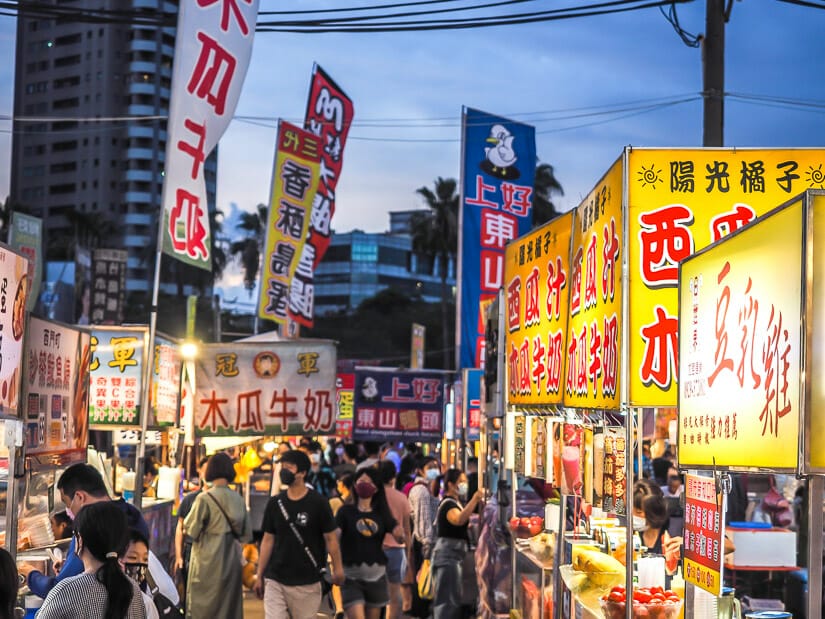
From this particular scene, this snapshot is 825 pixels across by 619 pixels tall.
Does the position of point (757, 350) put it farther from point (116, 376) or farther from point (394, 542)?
point (394, 542)

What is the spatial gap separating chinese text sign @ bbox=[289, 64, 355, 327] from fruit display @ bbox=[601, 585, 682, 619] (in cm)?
1386

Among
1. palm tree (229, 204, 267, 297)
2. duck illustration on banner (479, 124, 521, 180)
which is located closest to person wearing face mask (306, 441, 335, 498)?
duck illustration on banner (479, 124, 521, 180)

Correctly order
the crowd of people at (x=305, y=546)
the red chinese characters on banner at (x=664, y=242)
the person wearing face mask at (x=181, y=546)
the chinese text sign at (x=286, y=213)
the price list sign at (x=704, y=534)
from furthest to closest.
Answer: the chinese text sign at (x=286, y=213), the person wearing face mask at (x=181, y=546), the crowd of people at (x=305, y=546), the red chinese characters on banner at (x=664, y=242), the price list sign at (x=704, y=534)

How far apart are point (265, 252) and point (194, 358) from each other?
6.90m

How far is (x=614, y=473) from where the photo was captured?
6711mm

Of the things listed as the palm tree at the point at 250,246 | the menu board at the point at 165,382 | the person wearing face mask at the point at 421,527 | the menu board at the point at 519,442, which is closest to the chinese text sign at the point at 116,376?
the menu board at the point at 165,382

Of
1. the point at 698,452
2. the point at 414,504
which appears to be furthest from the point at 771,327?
the point at 414,504

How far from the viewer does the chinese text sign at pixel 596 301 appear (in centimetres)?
625

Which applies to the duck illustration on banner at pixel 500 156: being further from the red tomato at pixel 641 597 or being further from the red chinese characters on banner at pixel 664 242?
the red chinese characters on banner at pixel 664 242

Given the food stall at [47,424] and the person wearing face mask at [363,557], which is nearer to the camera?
the food stall at [47,424]

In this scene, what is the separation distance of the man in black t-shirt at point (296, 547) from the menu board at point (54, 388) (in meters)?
2.38

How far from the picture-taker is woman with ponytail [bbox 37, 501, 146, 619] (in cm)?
501

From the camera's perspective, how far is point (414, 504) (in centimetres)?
1477

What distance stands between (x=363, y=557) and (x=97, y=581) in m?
6.79
